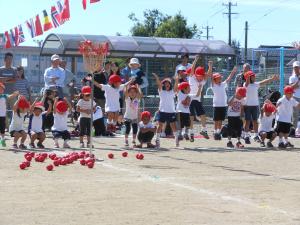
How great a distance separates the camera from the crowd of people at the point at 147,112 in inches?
613

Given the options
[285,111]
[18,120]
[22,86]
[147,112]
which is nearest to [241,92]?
[285,111]

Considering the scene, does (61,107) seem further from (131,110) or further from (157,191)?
(157,191)

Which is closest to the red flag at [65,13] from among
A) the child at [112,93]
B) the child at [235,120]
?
the child at [112,93]

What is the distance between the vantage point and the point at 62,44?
26.5 meters

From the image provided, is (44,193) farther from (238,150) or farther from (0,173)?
(238,150)

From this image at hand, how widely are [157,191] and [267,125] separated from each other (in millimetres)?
8231

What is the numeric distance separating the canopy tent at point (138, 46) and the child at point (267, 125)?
1192cm

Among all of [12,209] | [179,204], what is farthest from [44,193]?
[179,204]

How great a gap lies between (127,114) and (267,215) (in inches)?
350

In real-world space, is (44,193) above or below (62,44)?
below

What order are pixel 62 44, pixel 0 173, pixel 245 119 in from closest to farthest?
1. pixel 0 173
2. pixel 245 119
3. pixel 62 44

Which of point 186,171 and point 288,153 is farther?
point 288,153

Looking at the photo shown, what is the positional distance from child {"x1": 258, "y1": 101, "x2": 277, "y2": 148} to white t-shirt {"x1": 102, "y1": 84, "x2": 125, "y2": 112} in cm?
385

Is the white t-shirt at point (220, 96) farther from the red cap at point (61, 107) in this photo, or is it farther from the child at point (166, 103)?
the red cap at point (61, 107)
